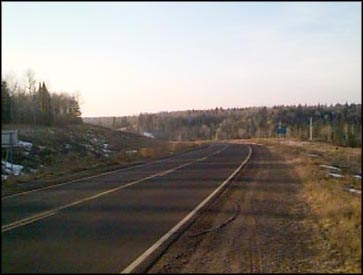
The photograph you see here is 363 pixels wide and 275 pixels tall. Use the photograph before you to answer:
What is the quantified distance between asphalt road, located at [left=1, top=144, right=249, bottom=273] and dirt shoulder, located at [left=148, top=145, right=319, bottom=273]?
614mm

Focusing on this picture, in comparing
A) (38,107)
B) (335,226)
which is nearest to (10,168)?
(335,226)

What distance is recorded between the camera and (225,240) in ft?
29.3

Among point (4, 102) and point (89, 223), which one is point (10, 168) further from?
point (89, 223)

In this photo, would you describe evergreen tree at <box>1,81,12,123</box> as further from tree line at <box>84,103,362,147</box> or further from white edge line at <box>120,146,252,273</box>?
tree line at <box>84,103,362,147</box>

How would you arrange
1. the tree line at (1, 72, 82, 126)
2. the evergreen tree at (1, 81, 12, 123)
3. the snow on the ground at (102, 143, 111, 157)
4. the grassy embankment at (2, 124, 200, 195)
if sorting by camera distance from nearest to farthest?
the evergreen tree at (1, 81, 12, 123) < the grassy embankment at (2, 124, 200, 195) < the snow on the ground at (102, 143, 111, 157) < the tree line at (1, 72, 82, 126)

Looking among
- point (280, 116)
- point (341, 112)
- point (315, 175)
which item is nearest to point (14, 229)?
point (315, 175)

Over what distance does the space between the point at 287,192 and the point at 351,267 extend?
9.14 m

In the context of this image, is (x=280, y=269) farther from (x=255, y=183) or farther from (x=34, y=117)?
(x=34, y=117)

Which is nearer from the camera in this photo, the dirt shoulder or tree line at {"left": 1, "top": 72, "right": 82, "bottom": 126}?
the dirt shoulder

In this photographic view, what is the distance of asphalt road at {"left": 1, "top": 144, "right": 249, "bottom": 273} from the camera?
738 centimetres

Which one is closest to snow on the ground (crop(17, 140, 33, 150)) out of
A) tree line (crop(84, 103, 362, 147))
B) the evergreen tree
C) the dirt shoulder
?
the evergreen tree

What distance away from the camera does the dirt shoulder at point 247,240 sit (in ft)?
23.5

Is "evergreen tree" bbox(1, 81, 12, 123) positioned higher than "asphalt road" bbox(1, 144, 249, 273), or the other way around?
"evergreen tree" bbox(1, 81, 12, 123)

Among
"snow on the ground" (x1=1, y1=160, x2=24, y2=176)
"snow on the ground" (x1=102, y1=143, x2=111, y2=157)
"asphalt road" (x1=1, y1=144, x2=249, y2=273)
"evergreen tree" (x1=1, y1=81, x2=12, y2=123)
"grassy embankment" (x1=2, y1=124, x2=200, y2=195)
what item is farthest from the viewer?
"snow on the ground" (x1=102, y1=143, x2=111, y2=157)
